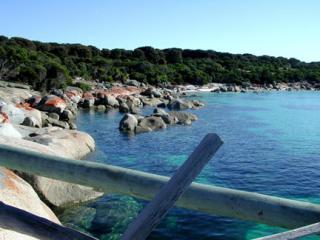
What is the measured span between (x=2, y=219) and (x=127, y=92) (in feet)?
218

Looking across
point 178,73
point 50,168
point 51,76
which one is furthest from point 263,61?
point 50,168

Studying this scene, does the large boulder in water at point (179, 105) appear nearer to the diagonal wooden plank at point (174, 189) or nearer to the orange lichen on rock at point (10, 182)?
the orange lichen on rock at point (10, 182)

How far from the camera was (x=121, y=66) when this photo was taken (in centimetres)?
11206

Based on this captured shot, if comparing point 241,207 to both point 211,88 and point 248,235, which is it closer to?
point 248,235

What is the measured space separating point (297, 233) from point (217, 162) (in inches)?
781

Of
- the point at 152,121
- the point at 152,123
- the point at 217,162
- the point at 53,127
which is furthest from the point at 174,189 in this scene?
the point at 152,121

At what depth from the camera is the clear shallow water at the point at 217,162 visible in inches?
496

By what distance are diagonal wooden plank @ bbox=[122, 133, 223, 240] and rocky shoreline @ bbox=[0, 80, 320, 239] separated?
13.3 ft

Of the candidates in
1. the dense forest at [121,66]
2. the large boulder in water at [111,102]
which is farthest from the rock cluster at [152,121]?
the dense forest at [121,66]

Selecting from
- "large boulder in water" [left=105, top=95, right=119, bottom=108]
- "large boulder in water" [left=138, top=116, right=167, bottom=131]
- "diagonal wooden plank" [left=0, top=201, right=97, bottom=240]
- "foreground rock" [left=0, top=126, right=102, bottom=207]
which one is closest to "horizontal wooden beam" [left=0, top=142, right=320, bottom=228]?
"diagonal wooden plank" [left=0, top=201, right=97, bottom=240]

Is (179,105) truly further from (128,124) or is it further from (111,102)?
(128,124)

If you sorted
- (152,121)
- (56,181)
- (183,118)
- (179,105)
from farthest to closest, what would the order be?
1. (179,105)
2. (183,118)
3. (152,121)
4. (56,181)

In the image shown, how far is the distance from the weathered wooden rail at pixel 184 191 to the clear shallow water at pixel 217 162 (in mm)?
2493

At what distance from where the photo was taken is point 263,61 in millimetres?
172250
